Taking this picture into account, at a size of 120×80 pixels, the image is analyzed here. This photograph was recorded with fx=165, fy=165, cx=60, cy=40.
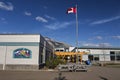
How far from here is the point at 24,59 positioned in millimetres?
23109

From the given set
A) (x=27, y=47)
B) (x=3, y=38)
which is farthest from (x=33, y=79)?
(x=3, y=38)

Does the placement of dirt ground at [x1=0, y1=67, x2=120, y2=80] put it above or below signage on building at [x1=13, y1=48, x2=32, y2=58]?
below

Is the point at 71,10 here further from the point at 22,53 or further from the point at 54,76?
the point at 54,76

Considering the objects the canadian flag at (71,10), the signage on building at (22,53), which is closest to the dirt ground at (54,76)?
the signage on building at (22,53)

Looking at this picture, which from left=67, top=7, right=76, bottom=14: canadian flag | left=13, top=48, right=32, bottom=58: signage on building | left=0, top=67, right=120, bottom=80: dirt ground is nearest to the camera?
left=0, top=67, right=120, bottom=80: dirt ground

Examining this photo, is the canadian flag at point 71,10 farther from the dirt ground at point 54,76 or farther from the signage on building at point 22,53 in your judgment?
the dirt ground at point 54,76

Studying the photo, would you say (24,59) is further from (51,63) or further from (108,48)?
(108,48)

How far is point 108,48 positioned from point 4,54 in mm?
47681

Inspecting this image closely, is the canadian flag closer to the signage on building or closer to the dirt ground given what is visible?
the signage on building

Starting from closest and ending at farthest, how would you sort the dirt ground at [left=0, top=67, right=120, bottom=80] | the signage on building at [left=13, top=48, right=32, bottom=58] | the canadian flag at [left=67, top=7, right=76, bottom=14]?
1. the dirt ground at [left=0, top=67, right=120, bottom=80]
2. the signage on building at [left=13, top=48, right=32, bottom=58]
3. the canadian flag at [left=67, top=7, right=76, bottom=14]

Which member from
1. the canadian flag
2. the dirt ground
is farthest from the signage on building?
the canadian flag

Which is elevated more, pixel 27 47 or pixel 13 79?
pixel 27 47

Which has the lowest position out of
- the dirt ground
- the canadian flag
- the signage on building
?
the dirt ground

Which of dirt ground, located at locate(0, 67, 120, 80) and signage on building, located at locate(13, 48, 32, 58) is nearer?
dirt ground, located at locate(0, 67, 120, 80)
